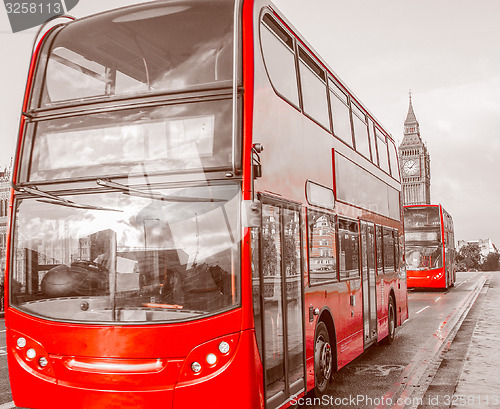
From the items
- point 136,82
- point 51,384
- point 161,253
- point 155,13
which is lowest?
point 51,384

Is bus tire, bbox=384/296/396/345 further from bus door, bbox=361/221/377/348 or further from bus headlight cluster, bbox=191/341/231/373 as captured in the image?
bus headlight cluster, bbox=191/341/231/373

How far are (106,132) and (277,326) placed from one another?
227 cm

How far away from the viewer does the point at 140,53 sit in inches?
209

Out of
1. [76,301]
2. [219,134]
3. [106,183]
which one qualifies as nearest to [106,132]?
[106,183]

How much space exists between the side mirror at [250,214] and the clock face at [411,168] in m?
161

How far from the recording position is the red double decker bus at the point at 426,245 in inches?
995

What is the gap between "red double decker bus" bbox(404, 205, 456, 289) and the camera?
82.9 feet

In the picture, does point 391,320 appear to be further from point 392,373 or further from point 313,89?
point 313,89

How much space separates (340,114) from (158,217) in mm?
4277

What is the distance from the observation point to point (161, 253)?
4660 mm

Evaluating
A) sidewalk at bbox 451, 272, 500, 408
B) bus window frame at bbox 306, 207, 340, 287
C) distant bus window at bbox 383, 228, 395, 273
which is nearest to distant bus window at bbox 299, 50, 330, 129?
bus window frame at bbox 306, 207, 340, 287

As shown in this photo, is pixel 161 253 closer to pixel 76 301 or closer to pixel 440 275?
pixel 76 301

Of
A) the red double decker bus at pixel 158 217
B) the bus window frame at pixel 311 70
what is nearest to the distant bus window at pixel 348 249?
the bus window frame at pixel 311 70

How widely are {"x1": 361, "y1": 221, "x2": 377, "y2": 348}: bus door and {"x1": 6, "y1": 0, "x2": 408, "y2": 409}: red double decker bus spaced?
A: 3.23 metres
